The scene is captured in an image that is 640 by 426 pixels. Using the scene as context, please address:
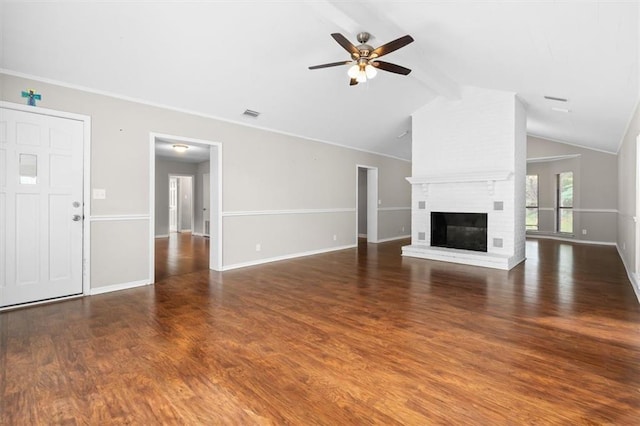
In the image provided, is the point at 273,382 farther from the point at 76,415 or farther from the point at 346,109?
the point at 346,109

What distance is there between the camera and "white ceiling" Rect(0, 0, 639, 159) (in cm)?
297

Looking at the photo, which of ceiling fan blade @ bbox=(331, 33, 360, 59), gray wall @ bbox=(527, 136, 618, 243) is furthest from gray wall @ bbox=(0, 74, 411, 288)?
gray wall @ bbox=(527, 136, 618, 243)

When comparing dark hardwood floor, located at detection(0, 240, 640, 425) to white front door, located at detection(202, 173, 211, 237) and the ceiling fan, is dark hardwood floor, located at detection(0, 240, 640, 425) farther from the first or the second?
white front door, located at detection(202, 173, 211, 237)

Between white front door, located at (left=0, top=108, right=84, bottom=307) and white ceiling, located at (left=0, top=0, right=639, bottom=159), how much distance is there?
62 centimetres

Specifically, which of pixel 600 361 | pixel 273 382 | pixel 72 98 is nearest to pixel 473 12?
pixel 600 361

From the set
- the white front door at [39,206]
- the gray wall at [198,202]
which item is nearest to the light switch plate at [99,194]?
the white front door at [39,206]

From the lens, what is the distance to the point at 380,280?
4711 mm

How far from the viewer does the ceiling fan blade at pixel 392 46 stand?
10.3 feet

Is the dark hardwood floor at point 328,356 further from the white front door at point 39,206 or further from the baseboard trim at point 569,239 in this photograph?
the baseboard trim at point 569,239

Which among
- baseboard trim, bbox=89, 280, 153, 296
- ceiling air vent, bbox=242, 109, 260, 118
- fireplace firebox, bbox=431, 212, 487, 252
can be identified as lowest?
baseboard trim, bbox=89, 280, 153, 296

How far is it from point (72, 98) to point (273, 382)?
161 inches

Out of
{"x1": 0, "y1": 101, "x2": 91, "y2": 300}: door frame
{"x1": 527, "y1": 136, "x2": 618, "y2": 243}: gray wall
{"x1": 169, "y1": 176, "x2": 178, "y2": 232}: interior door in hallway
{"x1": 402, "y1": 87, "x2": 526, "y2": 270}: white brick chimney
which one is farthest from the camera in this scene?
{"x1": 169, "y1": 176, "x2": 178, "y2": 232}: interior door in hallway

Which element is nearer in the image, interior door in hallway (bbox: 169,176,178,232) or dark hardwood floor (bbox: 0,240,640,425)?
dark hardwood floor (bbox: 0,240,640,425)

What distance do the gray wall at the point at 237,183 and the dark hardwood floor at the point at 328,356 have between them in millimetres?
902
